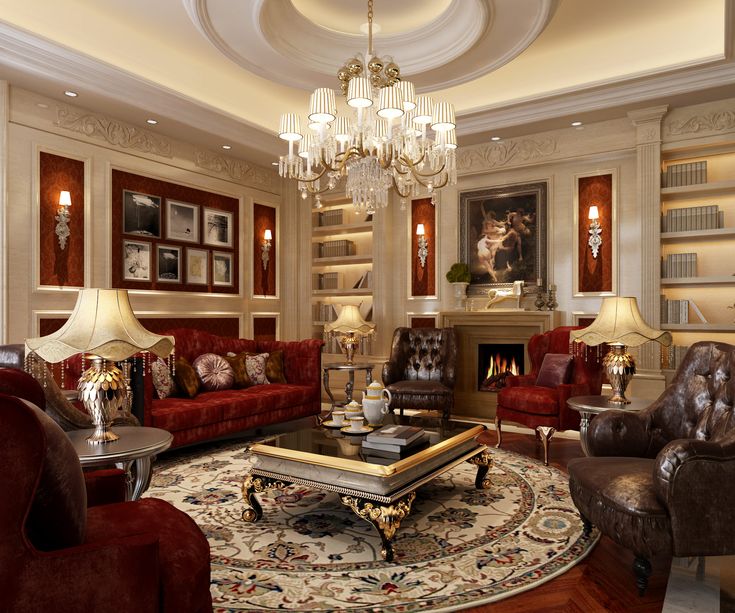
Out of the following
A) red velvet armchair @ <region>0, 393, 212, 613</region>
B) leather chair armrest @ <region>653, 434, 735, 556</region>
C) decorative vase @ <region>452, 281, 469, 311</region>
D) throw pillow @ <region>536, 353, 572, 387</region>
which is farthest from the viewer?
decorative vase @ <region>452, 281, 469, 311</region>

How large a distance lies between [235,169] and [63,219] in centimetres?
231

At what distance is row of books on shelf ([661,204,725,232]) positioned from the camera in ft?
16.6

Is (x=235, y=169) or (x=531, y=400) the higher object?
(x=235, y=169)

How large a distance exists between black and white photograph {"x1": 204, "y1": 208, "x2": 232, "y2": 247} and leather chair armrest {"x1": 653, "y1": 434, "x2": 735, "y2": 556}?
5.41 m

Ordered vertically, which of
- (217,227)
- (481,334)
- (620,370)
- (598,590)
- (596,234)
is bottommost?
(598,590)

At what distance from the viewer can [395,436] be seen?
115 inches

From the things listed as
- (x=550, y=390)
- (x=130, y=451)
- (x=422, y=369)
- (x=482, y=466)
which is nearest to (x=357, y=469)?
(x=130, y=451)

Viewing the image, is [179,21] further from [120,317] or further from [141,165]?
[120,317]

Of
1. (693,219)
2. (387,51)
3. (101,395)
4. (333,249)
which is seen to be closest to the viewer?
(101,395)

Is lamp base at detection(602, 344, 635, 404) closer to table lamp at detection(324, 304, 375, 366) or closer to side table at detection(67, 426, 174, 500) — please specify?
side table at detection(67, 426, 174, 500)

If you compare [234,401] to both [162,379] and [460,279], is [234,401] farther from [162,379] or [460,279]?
[460,279]

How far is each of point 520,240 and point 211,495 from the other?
4.28 meters

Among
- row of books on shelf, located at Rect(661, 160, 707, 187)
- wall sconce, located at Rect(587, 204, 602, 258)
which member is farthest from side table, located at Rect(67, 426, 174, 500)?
row of books on shelf, located at Rect(661, 160, 707, 187)

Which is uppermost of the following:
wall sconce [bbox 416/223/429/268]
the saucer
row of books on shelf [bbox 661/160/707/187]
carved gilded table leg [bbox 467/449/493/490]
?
row of books on shelf [bbox 661/160/707/187]
